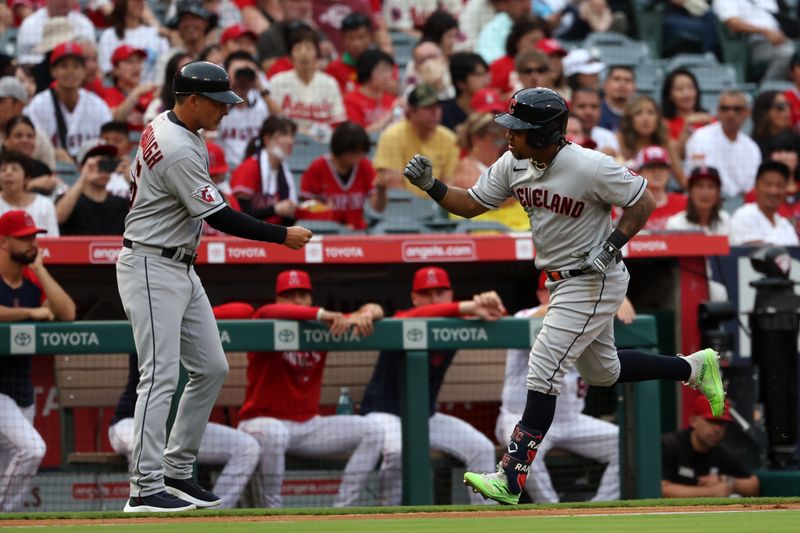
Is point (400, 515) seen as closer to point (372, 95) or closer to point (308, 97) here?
point (308, 97)

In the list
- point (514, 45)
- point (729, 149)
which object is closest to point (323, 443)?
point (729, 149)

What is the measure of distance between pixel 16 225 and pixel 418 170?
2455mm

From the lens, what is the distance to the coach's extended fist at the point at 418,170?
232 inches

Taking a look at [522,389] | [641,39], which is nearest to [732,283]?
[522,389]

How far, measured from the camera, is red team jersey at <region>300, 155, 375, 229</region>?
9438 millimetres

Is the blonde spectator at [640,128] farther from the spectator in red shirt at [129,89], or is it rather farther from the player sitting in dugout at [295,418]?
the player sitting in dugout at [295,418]

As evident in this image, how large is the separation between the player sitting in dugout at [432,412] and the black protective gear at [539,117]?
1937 millimetres

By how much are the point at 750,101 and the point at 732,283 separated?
15.9 ft

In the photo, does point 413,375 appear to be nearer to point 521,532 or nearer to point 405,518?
point 405,518

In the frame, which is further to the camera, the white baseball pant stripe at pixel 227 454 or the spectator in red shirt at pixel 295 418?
the spectator in red shirt at pixel 295 418

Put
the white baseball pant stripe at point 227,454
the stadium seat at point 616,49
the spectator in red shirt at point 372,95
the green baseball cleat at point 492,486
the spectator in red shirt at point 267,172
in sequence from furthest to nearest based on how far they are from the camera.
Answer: the stadium seat at point 616,49
the spectator in red shirt at point 372,95
the spectator in red shirt at point 267,172
the white baseball pant stripe at point 227,454
the green baseball cleat at point 492,486

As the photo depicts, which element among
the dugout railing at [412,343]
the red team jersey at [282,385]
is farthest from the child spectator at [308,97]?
the dugout railing at [412,343]

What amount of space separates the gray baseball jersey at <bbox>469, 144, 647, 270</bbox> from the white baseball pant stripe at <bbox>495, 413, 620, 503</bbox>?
214cm

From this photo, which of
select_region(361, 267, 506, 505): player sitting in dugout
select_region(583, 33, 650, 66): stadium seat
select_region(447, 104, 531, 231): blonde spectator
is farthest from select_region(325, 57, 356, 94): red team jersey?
select_region(361, 267, 506, 505): player sitting in dugout
